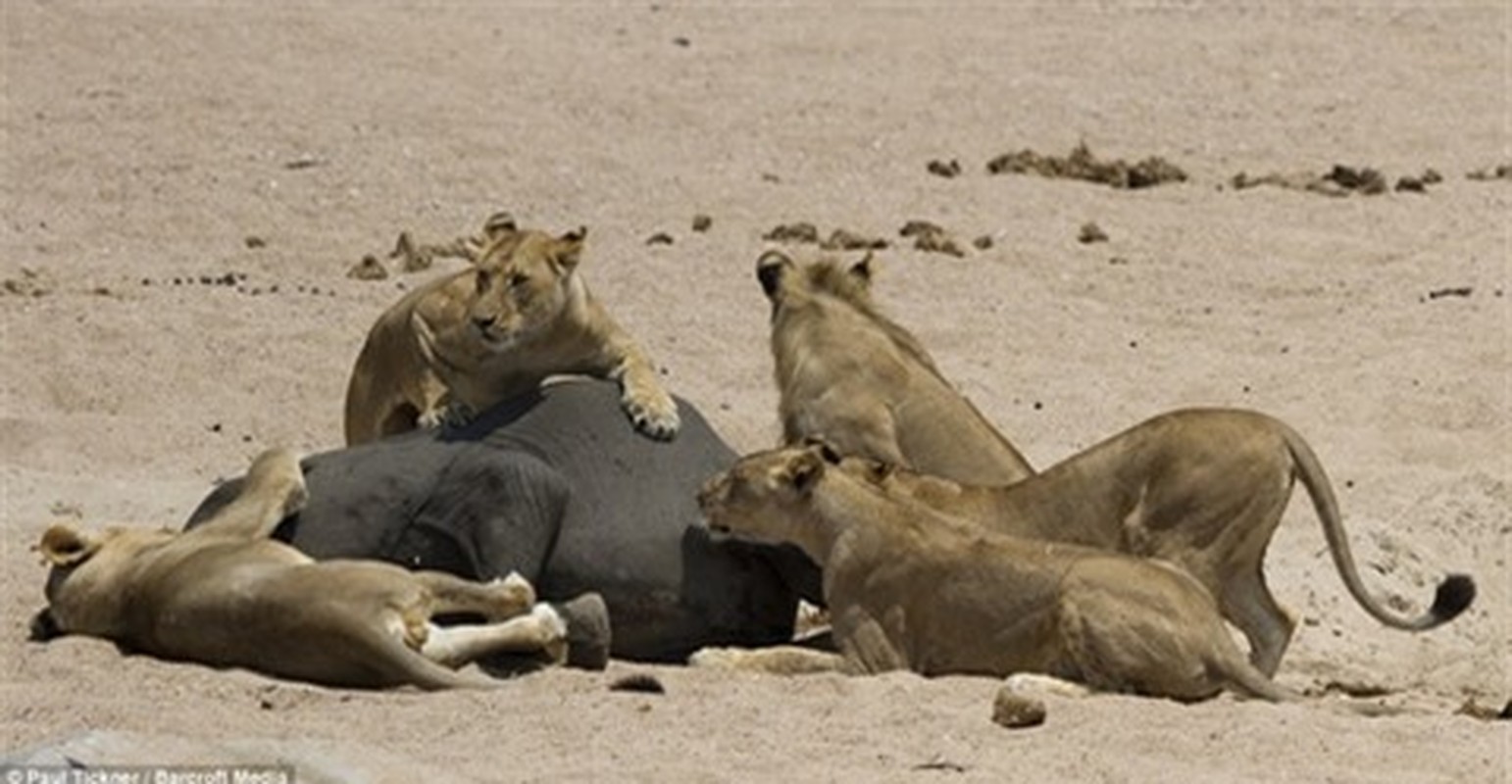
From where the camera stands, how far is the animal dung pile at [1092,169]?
18.9 meters

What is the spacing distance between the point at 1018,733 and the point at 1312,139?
34.6ft

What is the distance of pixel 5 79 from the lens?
20.0m

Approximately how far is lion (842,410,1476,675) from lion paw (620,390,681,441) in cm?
51

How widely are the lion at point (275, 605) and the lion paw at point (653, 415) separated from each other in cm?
82

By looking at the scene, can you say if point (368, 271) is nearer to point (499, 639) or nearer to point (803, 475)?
point (803, 475)

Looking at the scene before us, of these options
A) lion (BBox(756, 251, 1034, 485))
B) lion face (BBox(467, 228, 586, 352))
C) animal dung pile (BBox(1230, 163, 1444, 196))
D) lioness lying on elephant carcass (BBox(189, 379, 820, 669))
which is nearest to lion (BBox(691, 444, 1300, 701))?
lioness lying on elephant carcass (BBox(189, 379, 820, 669))

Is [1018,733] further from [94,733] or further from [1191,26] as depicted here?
[1191,26]

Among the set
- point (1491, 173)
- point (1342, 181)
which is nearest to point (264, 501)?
point (1342, 181)

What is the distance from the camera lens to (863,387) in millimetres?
12820

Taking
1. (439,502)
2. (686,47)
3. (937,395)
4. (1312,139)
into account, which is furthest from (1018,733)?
(686,47)

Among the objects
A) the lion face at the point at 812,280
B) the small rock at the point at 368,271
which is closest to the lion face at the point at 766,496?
the lion face at the point at 812,280

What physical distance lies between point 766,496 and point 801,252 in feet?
19.3

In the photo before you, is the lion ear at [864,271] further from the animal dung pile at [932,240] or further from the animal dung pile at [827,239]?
the animal dung pile at [932,240]

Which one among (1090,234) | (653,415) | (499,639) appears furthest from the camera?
(1090,234)
